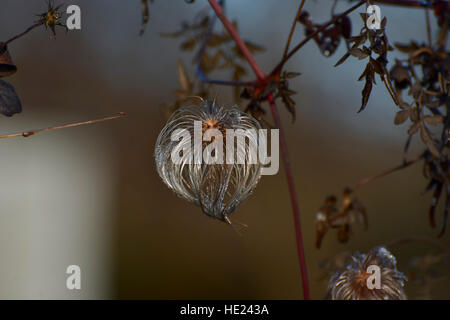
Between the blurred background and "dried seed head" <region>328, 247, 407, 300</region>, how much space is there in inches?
32.7

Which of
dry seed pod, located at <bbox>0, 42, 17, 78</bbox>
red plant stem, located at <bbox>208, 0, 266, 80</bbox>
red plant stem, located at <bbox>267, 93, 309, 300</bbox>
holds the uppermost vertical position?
red plant stem, located at <bbox>208, 0, 266, 80</bbox>

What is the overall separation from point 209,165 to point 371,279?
193 mm

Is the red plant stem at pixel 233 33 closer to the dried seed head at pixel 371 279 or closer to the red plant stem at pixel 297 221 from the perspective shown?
the red plant stem at pixel 297 221

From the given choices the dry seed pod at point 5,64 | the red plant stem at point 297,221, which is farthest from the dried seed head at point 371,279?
the dry seed pod at point 5,64

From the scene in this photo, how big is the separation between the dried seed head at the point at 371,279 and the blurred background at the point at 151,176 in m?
0.83

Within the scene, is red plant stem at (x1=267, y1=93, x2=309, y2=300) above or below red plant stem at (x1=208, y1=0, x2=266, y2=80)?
below

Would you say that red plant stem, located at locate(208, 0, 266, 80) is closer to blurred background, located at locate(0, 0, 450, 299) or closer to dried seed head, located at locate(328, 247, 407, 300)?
dried seed head, located at locate(328, 247, 407, 300)

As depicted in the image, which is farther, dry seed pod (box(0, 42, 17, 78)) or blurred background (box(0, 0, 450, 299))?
blurred background (box(0, 0, 450, 299))

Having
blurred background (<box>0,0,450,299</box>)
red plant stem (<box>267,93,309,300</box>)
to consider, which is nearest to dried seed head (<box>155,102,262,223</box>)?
red plant stem (<box>267,93,309,300</box>)

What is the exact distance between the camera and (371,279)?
1.52 feet

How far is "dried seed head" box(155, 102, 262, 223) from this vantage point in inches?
15.7

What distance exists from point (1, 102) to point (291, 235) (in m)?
1.15

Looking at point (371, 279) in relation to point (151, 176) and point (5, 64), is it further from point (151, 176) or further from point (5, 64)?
point (151, 176)

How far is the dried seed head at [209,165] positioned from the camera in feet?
1.31
